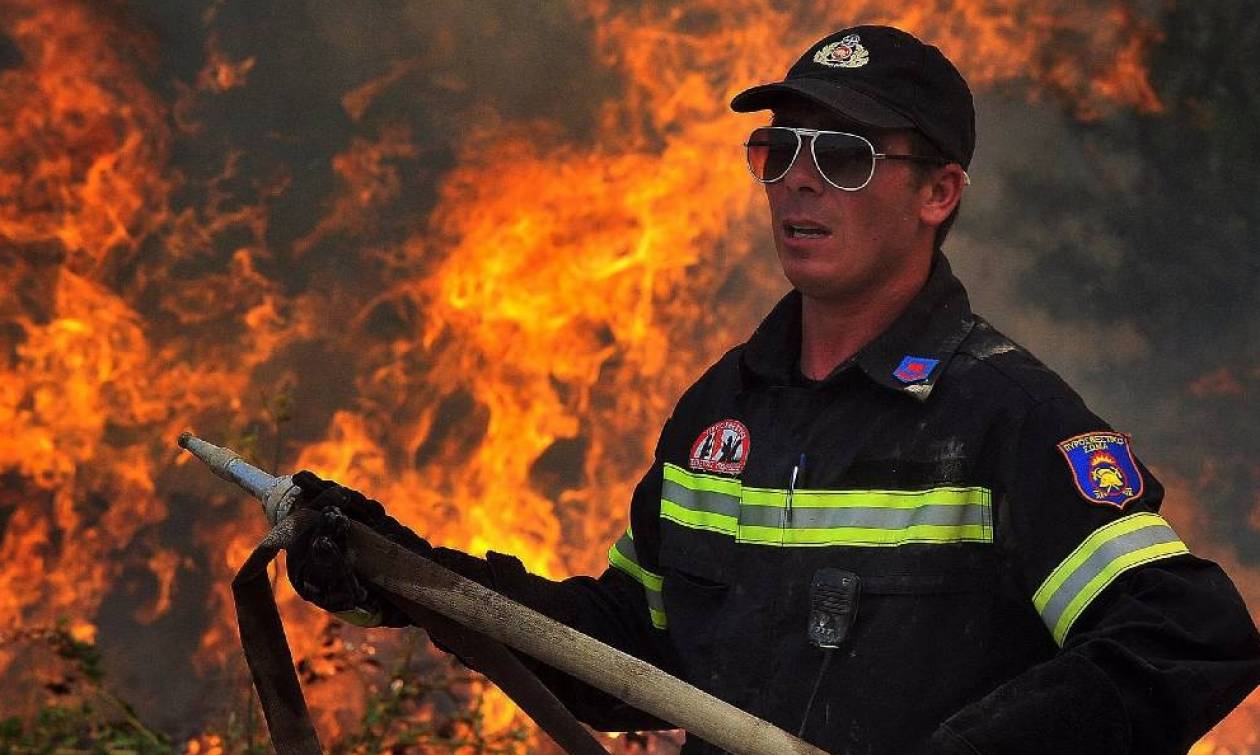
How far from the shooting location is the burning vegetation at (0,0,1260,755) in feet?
26.0

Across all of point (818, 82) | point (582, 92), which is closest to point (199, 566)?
point (582, 92)

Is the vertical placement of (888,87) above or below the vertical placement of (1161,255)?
below

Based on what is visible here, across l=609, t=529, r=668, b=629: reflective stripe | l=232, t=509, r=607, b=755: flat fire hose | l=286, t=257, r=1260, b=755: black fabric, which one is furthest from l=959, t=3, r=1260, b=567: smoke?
l=232, t=509, r=607, b=755: flat fire hose

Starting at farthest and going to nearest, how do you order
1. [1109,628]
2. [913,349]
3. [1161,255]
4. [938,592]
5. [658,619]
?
[1161,255], [658,619], [913,349], [938,592], [1109,628]

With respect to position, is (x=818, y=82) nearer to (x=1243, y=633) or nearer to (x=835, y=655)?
(x=835, y=655)

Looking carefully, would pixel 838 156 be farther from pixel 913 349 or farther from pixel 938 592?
pixel 938 592

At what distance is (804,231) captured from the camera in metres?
2.95

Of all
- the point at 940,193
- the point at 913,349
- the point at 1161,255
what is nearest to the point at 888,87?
the point at 940,193

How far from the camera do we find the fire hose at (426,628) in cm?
252

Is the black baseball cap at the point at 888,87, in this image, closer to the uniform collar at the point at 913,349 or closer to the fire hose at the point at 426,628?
the uniform collar at the point at 913,349

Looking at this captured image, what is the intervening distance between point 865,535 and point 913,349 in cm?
38

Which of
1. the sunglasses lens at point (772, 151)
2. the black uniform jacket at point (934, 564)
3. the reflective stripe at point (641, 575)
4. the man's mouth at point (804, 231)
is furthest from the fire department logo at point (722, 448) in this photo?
the sunglasses lens at point (772, 151)

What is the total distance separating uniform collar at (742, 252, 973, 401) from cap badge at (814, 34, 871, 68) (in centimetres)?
43

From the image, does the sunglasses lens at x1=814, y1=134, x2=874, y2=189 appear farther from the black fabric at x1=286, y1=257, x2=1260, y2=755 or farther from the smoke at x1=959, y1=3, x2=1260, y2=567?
A: the smoke at x1=959, y1=3, x2=1260, y2=567
